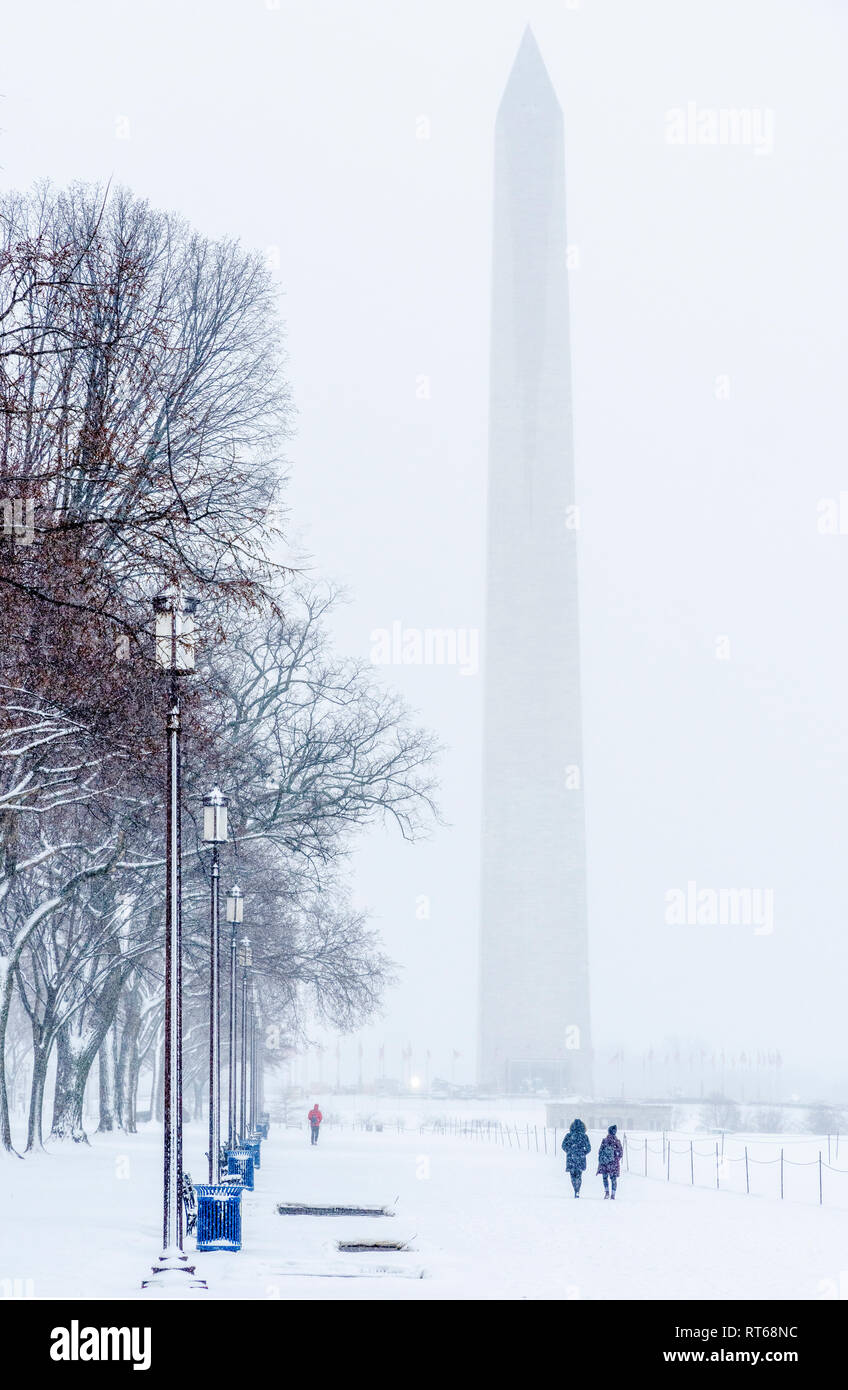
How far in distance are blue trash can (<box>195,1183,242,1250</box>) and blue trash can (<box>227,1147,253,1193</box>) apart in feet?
24.7

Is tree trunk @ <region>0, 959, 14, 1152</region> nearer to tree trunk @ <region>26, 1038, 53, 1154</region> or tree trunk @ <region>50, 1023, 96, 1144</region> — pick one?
tree trunk @ <region>26, 1038, 53, 1154</region>

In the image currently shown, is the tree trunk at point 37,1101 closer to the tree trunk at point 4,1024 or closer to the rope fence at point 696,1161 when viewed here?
the tree trunk at point 4,1024

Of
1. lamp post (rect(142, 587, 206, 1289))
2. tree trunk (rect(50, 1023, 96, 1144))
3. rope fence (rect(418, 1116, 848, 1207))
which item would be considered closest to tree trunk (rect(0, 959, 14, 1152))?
tree trunk (rect(50, 1023, 96, 1144))

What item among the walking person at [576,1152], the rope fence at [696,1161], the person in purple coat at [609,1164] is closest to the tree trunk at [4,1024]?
the walking person at [576,1152]

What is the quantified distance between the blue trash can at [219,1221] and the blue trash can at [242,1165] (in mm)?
7543

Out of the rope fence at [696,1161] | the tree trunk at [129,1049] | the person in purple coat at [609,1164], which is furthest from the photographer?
the tree trunk at [129,1049]

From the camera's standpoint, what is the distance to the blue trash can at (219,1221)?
72.9ft

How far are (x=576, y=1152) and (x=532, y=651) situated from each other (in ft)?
262

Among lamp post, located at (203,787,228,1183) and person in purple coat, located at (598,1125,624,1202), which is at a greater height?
lamp post, located at (203,787,228,1183)

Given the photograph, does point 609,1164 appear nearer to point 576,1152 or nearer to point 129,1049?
point 576,1152

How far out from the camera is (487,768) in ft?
360

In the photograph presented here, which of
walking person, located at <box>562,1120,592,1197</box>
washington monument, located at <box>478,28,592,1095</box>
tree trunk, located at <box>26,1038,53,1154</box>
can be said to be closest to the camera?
walking person, located at <box>562,1120,592,1197</box>

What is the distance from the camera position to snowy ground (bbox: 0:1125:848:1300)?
1881 cm
